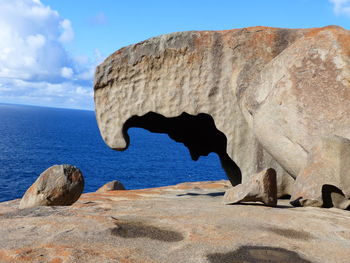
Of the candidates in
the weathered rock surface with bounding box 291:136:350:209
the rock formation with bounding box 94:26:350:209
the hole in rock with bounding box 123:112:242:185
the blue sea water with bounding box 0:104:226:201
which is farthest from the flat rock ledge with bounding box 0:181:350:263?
the blue sea water with bounding box 0:104:226:201

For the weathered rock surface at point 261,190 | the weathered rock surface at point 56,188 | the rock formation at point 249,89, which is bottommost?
the weathered rock surface at point 56,188

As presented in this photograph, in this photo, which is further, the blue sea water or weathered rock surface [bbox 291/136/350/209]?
the blue sea water

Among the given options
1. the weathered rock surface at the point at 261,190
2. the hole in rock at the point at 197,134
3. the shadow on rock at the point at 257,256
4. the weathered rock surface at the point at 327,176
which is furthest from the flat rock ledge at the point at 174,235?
the hole in rock at the point at 197,134

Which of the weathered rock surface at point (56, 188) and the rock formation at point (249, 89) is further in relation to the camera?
the weathered rock surface at point (56, 188)

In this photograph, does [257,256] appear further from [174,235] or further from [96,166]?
[96,166]

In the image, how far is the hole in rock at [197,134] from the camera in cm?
1436

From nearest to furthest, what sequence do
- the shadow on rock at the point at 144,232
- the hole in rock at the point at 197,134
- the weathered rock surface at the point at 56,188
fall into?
1. the shadow on rock at the point at 144,232
2. the weathered rock surface at the point at 56,188
3. the hole in rock at the point at 197,134

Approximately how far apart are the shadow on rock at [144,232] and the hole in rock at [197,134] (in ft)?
26.8

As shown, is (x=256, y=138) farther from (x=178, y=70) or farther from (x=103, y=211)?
(x=103, y=211)

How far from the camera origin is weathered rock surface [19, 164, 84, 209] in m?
9.43

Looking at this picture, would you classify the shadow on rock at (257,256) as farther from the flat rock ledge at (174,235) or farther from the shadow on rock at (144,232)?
the shadow on rock at (144,232)

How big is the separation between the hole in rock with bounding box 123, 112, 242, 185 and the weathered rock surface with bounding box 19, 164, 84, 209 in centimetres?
455

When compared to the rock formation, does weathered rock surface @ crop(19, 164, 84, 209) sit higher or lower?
lower

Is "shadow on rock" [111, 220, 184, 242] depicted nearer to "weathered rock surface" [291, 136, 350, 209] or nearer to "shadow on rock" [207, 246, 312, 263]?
"shadow on rock" [207, 246, 312, 263]
